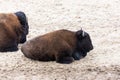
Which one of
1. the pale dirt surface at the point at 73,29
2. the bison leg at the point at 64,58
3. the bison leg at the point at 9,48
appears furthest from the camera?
the bison leg at the point at 9,48

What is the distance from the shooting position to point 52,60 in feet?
27.6

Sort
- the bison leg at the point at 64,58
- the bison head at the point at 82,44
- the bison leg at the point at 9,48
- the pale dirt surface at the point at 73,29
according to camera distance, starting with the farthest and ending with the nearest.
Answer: the bison leg at the point at 9,48 < the bison head at the point at 82,44 < the bison leg at the point at 64,58 < the pale dirt surface at the point at 73,29

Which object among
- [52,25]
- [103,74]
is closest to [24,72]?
[103,74]

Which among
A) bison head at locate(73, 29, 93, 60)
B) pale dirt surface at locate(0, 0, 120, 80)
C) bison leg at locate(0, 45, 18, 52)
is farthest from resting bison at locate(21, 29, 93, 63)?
bison leg at locate(0, 45, 18, 52)

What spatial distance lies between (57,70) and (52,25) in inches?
143

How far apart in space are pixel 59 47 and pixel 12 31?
135cm

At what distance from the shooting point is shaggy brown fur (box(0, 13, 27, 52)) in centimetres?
900

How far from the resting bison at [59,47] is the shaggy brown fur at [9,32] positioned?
0.48 m

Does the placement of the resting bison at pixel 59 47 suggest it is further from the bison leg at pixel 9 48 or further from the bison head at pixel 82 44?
the bison leg at pixel 9 48

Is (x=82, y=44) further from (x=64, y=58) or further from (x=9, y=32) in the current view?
(x=9, y=32)

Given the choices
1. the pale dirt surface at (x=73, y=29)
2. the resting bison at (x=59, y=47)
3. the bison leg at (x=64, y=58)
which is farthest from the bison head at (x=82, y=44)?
the bison leg at (x=64, y=58)

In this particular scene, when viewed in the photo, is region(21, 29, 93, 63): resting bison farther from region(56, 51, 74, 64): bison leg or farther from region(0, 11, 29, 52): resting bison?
region(0, 11, 29, 52): resting bison

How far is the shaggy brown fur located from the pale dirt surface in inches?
7.4

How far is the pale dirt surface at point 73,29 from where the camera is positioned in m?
7.79
